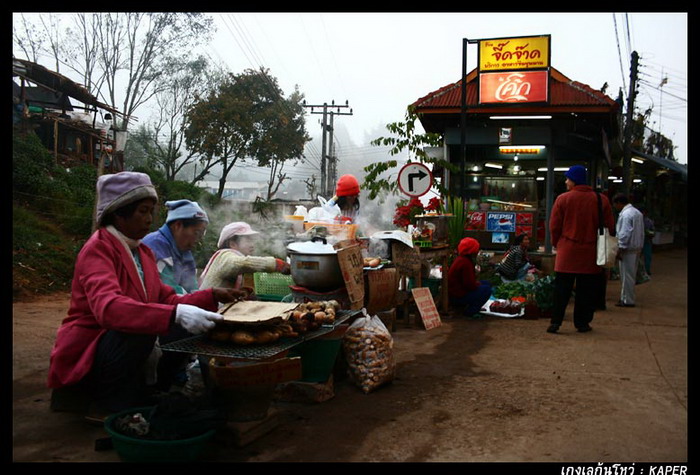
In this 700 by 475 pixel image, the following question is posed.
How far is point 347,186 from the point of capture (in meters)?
7.18

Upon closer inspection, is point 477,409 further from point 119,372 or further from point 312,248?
point 119,372

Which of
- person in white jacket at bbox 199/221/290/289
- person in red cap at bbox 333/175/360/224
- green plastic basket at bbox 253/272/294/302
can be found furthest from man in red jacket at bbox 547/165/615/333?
person in white jacket at bbox 199/221/290/289

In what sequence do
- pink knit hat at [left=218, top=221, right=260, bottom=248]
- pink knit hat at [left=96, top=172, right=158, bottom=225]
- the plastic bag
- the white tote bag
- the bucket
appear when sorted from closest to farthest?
pink knit hat at [left=96, top=172, right=158, bottom=225] → the bucket → the plastic bag → pink knit hat at [left=218, top=221, right=260, bottom=248] → the white tote bag

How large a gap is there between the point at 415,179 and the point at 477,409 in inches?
211

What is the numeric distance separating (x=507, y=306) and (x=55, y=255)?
7959 mm

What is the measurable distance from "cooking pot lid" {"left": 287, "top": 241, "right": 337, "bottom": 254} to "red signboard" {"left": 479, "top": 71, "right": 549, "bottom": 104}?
8.98 m

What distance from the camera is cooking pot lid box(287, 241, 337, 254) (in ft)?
15.9

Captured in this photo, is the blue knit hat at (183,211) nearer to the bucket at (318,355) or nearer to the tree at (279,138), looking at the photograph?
the bucket at (318,355)

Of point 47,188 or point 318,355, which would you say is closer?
point 318,355

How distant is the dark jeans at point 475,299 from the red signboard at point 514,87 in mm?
6001

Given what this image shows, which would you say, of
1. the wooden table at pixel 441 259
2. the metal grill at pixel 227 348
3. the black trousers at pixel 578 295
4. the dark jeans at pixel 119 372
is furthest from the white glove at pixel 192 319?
the black trousers at pixel 578 295

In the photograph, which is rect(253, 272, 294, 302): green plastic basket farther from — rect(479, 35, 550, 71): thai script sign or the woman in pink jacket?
rect(479, 35, 550, 71): thai script sign

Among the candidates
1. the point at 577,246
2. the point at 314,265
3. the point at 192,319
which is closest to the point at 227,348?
the point at 192,319

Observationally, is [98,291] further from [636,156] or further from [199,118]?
[636,156]
